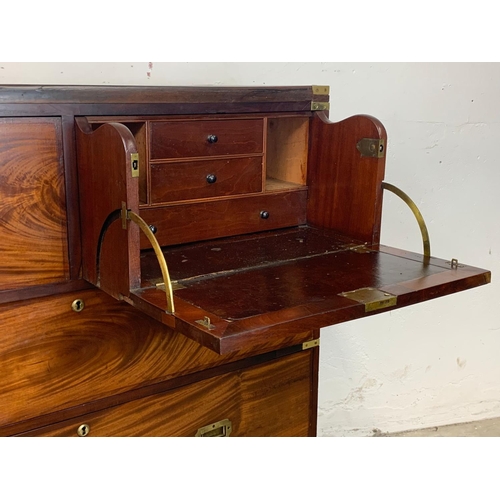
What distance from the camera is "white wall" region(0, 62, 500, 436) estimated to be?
2713mm

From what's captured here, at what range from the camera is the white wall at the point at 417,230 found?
271 centimetres

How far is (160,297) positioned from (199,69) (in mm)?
1317

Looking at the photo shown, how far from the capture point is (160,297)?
1.38 meters

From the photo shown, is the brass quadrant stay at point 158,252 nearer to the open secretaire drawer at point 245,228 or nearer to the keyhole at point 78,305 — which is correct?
the open secretaire drawer at point 245,228

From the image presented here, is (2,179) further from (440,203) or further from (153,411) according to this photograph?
(440,203)

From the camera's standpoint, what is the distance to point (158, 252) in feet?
4.45

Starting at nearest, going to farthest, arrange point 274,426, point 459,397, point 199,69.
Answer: point 274,426, point 199,69, point 459,397

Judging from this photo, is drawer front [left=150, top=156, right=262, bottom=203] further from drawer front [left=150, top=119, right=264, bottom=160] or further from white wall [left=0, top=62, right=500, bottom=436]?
white wall [left=0, top=62, right=500, bottom=436]

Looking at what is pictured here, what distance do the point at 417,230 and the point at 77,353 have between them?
5.52ft

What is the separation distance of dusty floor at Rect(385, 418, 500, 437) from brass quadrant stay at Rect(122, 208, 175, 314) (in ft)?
6.98

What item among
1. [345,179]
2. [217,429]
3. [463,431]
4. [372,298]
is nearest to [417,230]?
[463,431]

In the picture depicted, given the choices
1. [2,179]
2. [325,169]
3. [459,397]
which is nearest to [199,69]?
[325,169]

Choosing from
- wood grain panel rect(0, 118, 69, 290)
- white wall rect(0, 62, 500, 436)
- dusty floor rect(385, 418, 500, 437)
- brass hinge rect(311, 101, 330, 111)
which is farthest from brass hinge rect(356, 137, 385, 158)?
dusty floor rect(385, 418, 500, 437)

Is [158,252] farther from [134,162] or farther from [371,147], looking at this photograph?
[371,147]
